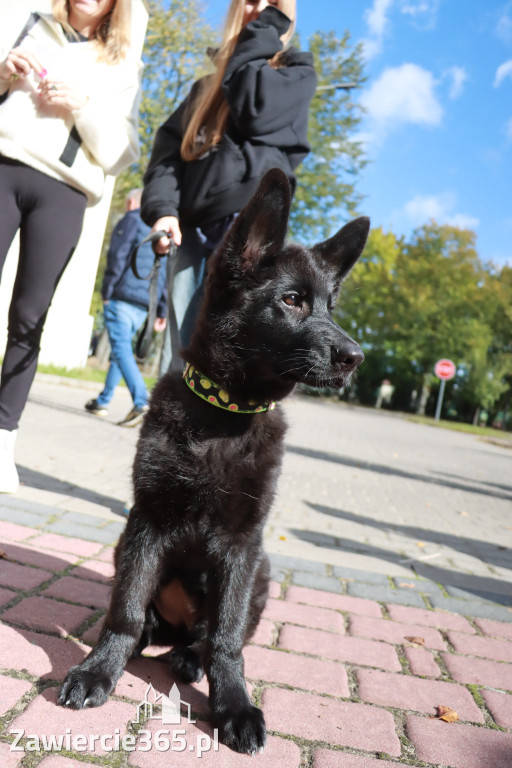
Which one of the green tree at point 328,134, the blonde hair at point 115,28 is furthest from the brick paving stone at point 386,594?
the green tree at point 328,134

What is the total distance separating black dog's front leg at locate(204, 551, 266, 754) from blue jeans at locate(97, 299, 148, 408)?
18.6 feet

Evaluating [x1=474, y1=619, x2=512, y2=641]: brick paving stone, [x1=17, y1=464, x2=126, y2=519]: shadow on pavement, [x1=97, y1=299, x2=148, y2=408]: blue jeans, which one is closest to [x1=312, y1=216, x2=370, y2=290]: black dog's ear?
[x1=474, y1=619, x2=512, y2=641]: brick paving stone

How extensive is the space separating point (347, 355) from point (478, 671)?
1.58m

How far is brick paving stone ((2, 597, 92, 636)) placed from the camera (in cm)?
241

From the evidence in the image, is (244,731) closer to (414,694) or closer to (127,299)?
(414,694)

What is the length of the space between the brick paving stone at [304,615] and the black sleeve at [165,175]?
2.06 m

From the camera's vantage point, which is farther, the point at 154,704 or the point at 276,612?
the point at 276,612

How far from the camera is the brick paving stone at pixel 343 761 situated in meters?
1.85

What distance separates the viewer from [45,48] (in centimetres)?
347

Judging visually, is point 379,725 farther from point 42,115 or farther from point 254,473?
point 42,115

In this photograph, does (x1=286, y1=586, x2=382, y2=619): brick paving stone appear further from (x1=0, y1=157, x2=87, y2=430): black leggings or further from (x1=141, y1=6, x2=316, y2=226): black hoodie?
(x1=141, y1=6, x2=316, y2=226): black hoodie

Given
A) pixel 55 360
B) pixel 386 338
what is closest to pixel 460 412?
pixel 386 338

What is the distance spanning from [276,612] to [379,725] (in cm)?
103

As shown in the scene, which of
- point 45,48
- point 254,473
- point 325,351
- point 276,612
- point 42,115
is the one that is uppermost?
point 45,48
